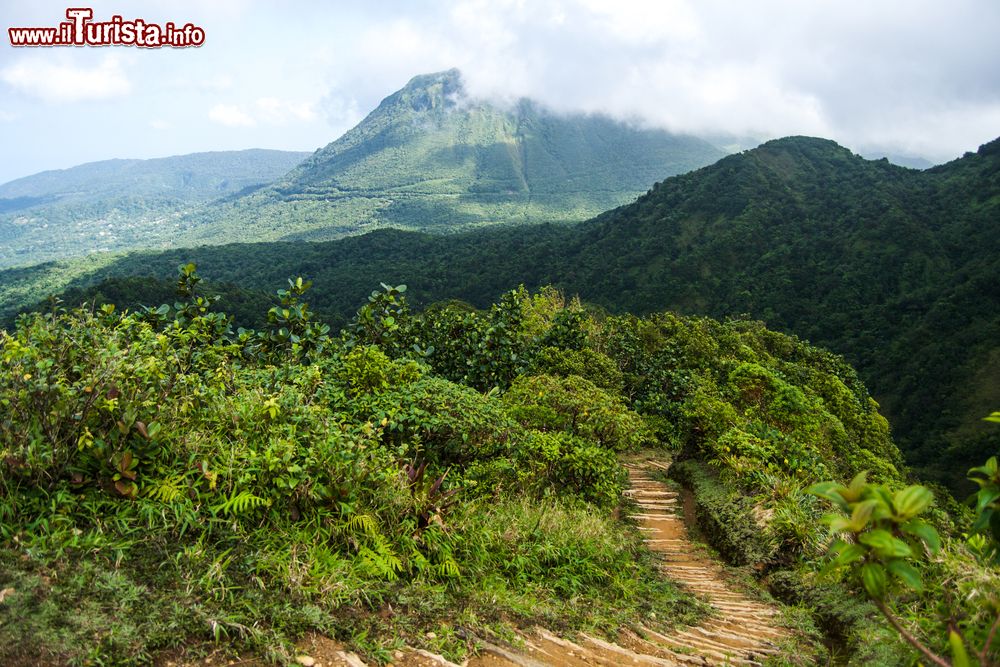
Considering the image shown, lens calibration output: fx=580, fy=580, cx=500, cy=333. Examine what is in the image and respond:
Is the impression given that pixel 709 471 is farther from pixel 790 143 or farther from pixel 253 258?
pixel 790 143

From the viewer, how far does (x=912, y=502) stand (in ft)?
5.29

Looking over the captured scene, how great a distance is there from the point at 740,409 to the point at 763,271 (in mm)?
60495

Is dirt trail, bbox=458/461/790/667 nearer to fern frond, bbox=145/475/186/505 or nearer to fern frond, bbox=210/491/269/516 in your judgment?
fern frond, bbox=210/491/269/516

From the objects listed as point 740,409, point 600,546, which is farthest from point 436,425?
point 740,409

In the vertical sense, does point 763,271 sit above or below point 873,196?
below

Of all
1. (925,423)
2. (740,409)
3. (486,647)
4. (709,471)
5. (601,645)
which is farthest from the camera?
(925,423)

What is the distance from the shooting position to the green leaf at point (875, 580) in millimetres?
1571

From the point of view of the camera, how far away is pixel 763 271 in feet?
211

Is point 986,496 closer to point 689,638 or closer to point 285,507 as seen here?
point 689,638

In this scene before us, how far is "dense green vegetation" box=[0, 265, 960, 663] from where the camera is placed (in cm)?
260

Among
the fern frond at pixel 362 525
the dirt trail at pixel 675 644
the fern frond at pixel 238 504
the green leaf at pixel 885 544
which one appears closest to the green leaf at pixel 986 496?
the green leaf at pixel 885 544

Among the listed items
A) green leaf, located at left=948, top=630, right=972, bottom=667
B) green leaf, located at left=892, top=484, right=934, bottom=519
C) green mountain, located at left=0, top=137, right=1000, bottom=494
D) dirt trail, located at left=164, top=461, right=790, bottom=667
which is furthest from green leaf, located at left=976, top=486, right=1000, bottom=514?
green mountain, located at left=0, top=137, right=1000, bottom=494

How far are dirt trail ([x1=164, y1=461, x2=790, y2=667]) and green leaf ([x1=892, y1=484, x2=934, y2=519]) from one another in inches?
75.7

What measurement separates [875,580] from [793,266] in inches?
2725
